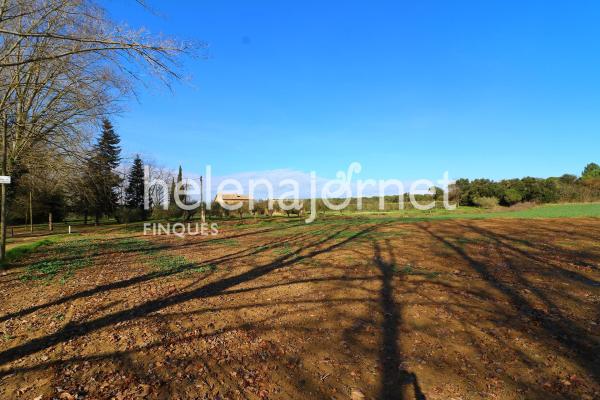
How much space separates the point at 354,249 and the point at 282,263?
142 inches

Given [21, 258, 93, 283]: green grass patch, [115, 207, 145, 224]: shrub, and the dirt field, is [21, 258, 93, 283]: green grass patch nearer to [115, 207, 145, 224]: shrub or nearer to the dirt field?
the dirt field

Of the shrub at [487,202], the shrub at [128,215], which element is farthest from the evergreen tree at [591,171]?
the shrub at [128,215]

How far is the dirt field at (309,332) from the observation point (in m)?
3.59

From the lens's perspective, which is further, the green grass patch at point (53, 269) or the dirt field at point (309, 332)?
the green grass patch at point (53, 269)

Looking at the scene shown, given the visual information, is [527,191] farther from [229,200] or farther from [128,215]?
[128,215]

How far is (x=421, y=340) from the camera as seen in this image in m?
4.62

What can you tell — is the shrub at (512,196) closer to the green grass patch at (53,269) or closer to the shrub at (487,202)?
the shrub at (487,202)

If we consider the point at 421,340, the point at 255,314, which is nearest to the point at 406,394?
the point at 421,340

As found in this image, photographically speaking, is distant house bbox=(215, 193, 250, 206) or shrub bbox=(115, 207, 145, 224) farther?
distant house bbox=(215, 193, 250, 206)

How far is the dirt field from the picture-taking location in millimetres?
3592

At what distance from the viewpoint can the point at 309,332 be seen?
4.98 metres

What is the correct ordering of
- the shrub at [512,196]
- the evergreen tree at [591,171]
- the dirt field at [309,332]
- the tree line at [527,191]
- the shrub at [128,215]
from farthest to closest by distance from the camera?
the evergreen tree at [591,171] → the shrub at [512,196] → the tree line at [527,191] → the shrub at [128,215] → the dirt field at [309,332]

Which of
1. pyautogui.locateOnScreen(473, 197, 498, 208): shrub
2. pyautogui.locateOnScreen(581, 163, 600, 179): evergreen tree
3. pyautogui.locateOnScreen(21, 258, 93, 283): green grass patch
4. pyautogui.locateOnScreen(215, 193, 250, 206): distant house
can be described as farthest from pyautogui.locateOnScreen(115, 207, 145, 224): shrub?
pyautogui.locateOnScreen(581, 163, 600, 179): evergreen tree

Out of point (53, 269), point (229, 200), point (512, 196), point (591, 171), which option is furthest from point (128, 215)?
point (591, 171)
